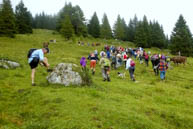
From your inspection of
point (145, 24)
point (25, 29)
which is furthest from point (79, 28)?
point (145, 24)

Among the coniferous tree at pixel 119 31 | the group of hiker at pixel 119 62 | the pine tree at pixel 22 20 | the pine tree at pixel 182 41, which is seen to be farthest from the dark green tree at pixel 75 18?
the group of hiker at pixel 119 62

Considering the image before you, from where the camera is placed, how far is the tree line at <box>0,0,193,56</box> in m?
43.8

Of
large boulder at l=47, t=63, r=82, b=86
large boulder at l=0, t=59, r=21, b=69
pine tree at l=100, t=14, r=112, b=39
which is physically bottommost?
large boulder at l=47, t=63, r=82, b=86

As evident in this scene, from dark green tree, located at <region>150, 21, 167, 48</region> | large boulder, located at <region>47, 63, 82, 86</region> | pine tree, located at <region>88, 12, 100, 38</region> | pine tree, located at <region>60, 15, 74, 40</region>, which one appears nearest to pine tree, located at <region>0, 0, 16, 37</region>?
pine tree, located at <region>60, 15, 74, 40</region>

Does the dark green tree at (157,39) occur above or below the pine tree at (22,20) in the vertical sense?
below

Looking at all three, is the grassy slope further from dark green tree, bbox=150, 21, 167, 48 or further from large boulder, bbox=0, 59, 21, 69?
dark green tree, bbox=150, 21, 167, 48

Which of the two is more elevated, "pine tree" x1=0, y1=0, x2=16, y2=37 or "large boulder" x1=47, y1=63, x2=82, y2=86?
"pine tree" x1=0, y1=0, x2=16, y2=37

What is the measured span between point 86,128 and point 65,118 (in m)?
0.89

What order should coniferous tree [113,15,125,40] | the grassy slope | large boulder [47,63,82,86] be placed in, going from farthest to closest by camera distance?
1. coniferous tree [113,15,125,40]
2. large boulder [47,63,82,86]
3. the grassy slope

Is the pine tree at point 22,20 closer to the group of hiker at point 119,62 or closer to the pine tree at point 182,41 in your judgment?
the group of hiker at point 119,62

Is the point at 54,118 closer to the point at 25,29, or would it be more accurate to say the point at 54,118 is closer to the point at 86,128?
the point at 86,128

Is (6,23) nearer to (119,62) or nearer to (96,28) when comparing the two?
(119,62)

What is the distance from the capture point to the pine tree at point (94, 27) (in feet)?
243

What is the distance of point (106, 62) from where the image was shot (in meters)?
12.3
